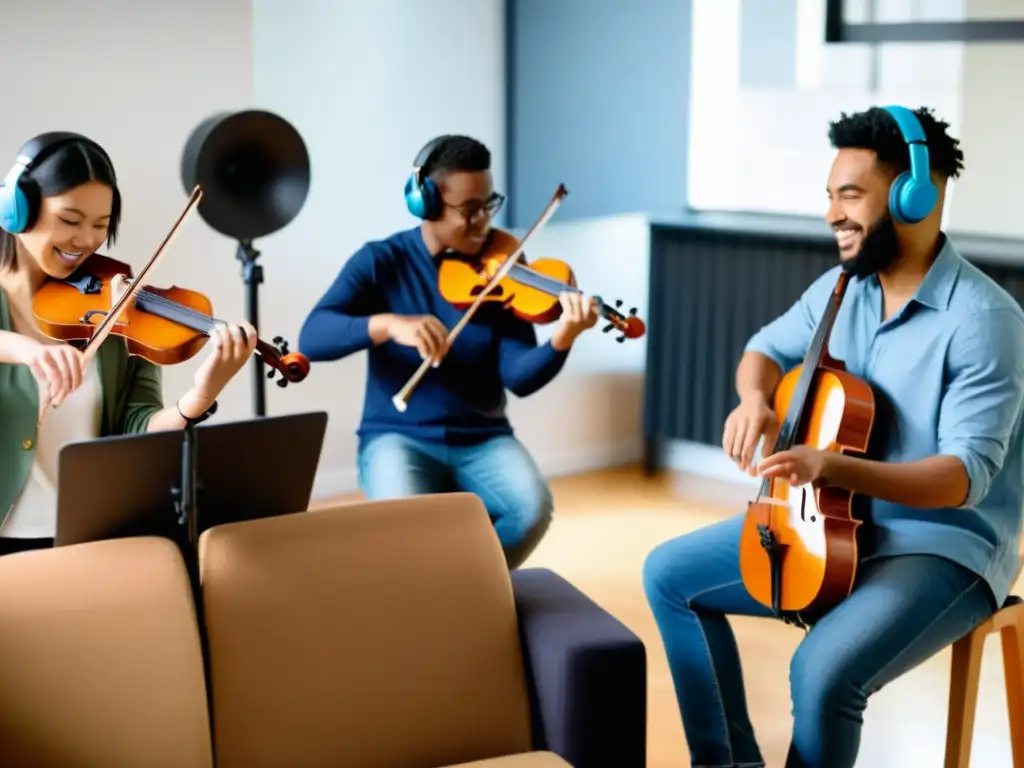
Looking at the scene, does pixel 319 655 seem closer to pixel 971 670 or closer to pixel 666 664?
pixel 971 670

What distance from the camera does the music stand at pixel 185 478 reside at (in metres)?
1.72

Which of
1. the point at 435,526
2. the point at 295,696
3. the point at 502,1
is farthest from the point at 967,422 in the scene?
the point at 502,1

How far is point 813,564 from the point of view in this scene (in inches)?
78.7

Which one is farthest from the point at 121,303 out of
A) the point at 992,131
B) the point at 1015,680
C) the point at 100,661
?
the point at 992,131

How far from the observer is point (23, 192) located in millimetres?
1872

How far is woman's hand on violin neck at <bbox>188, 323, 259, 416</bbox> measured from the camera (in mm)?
1876

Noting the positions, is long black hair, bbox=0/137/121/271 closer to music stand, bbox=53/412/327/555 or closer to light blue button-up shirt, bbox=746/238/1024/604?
music stand, bbox=53/412/327/555

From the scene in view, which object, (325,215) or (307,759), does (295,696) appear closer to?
(307,759)

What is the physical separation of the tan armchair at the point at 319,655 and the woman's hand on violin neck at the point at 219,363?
0.18m

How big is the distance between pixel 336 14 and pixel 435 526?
2.38 m

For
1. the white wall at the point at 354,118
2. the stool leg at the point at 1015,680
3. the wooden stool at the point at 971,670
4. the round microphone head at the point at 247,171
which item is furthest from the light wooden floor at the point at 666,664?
the round microphone head at the point at 247,171

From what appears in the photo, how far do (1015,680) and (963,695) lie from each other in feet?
0.46

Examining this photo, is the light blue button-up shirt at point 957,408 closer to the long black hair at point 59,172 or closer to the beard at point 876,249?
the beard at point 876,249

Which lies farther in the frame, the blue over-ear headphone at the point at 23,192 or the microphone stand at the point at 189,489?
the blue over-ear headphone at the point at 23,192
